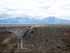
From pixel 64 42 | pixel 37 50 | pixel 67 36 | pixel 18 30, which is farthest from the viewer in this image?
pixel 67 36

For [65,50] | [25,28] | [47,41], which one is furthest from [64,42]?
[25,28]

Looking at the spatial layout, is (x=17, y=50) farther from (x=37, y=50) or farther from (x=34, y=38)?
(x=34, y=38)

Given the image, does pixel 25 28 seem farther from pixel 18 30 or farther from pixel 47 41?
Answer: pixel 47 41

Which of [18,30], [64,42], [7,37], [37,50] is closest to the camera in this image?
[37,50]

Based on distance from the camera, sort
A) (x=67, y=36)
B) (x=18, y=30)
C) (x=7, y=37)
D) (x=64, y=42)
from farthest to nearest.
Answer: (x=7, y=37) < (x=67, y=36) < (x=64, y=42) < (x=18, y=30)

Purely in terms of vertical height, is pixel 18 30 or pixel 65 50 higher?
pixel 18 30

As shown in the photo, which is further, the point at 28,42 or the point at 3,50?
the point at 28,42

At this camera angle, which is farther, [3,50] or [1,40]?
[1,40]

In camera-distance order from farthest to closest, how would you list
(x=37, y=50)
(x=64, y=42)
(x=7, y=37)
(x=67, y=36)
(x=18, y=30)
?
(x=7, y=37), (x=67, y=36), (x=64, y=42), (x=18, y=30), (x=37, y=50)

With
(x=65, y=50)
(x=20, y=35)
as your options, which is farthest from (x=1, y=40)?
(x=65, y=50)
